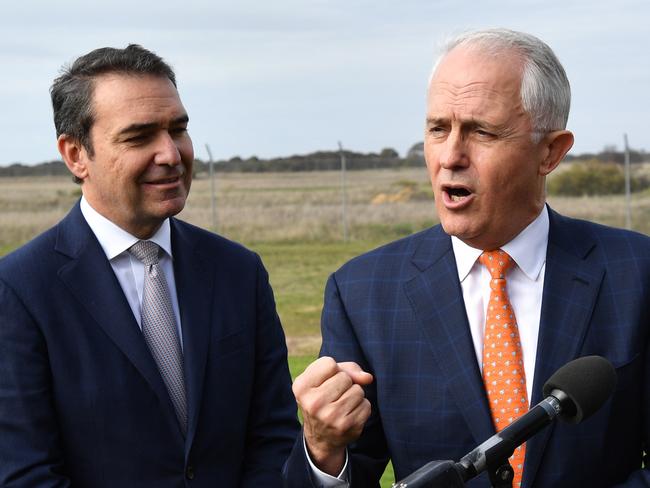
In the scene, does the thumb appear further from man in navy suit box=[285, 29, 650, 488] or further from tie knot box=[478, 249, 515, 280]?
tie knot box=[478, 249, 515, 280]

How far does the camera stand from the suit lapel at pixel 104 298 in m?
3.60

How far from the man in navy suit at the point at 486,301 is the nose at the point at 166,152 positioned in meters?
0.83

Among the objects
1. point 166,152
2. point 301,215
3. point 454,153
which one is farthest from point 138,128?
point 301,215

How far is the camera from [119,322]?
3.63 metres

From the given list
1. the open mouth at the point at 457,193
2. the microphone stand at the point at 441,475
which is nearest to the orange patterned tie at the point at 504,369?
the open mouth at the point at 457,193

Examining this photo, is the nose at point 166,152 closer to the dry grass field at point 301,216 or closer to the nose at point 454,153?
the nose at point 454,153

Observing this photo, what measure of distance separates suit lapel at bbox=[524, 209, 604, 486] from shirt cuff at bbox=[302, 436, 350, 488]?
0.52 m

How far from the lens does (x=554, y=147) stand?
3232mm

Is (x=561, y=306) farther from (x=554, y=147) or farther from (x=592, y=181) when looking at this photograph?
(x=592, y=181)

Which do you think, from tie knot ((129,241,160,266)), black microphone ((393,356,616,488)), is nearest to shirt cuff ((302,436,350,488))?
black microphone ((393,356,616,488))

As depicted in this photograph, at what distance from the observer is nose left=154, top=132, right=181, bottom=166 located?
369 cm

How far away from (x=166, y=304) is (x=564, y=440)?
1459 millimetres

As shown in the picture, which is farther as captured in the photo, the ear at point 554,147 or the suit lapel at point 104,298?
the suit lapel at point 104,298

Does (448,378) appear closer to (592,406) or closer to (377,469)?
(377,469)
